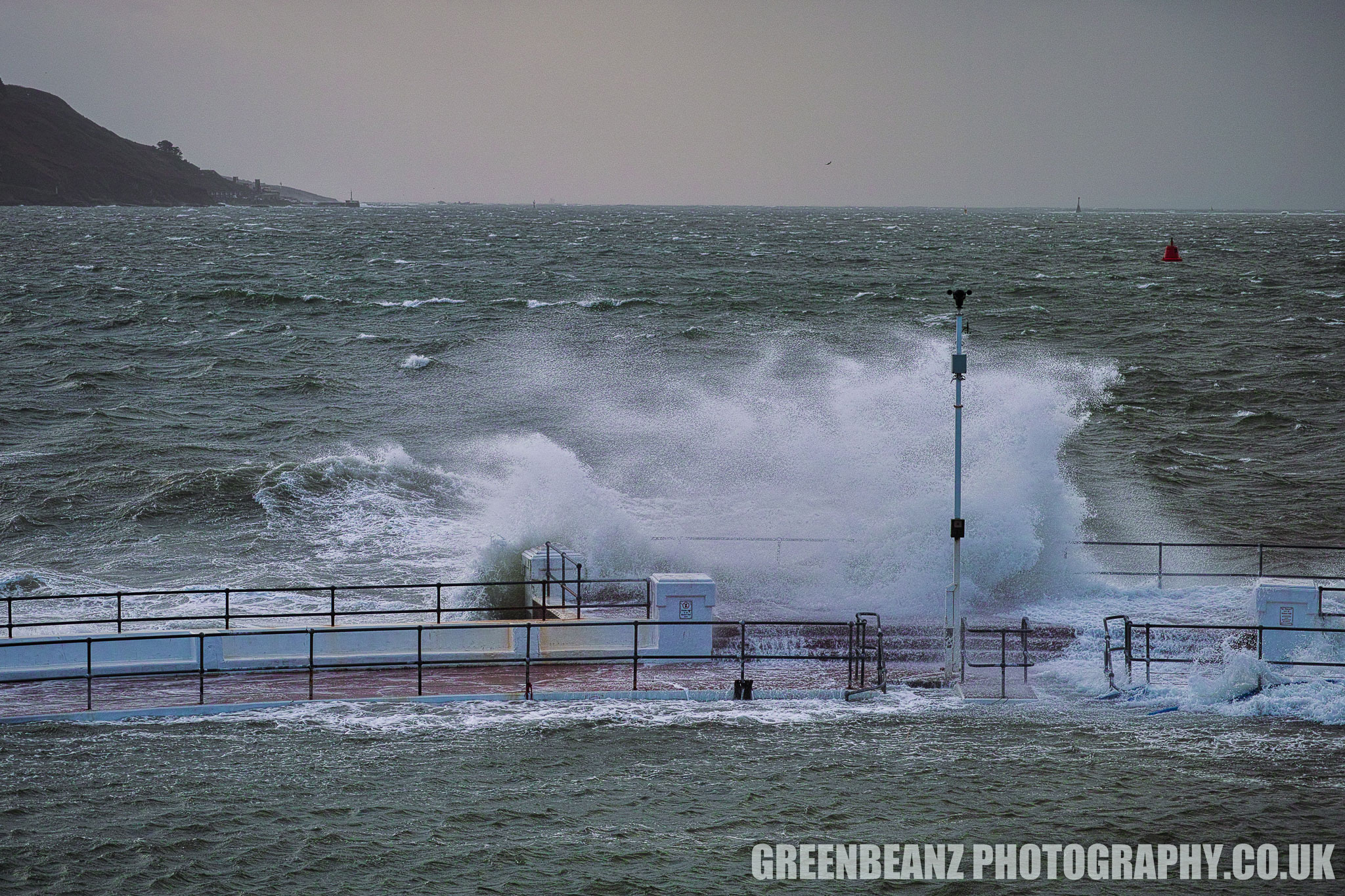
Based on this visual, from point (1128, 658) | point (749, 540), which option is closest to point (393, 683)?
point (749, 540)

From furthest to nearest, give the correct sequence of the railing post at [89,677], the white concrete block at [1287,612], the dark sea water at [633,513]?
1. the white concrete block at [1287,612]
2. the railing post at [89,677]
3. the dark sea water at [633,513]

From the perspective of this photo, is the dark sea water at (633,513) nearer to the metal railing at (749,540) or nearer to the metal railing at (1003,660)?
the metal railing at (749,540)

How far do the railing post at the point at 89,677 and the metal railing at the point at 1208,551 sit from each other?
50.7 feet

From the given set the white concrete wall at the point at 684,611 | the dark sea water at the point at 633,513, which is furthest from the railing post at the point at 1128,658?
the white concrete wall at the point at 684,611

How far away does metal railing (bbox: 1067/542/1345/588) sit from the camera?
22.4m

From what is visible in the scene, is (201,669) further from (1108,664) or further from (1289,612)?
(1289,612)

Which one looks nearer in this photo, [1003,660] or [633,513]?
[1003,660]

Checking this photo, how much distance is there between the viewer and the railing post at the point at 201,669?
1652 centimetres

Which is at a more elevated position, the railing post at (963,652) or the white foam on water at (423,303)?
the white foam on water at (423,303)

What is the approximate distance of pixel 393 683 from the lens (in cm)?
1781

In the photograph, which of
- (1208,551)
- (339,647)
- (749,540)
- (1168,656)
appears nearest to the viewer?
(339,647)

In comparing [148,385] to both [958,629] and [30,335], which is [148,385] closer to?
[30,335]

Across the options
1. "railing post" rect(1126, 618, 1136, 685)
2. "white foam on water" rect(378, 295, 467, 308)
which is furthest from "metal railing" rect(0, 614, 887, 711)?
"white foam on water" rect(378, 295, 467, 308)

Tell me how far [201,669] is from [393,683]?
2.50 m
